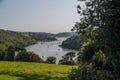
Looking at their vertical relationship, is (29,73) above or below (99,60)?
below

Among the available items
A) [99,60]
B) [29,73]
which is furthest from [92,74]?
[29,73]

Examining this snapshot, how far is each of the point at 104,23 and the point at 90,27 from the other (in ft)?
9.54

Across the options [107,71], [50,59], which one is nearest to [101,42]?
[107,71]

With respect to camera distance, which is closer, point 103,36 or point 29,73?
point 103,36

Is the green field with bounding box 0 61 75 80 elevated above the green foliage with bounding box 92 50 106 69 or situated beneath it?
situated beneath

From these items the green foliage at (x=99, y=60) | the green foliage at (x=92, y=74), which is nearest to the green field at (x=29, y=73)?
the green foliage at (x=99, y=60)

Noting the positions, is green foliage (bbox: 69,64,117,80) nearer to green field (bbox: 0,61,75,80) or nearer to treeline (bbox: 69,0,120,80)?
treeline (bbox: 69,0,120,80)

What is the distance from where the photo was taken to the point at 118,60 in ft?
70.2

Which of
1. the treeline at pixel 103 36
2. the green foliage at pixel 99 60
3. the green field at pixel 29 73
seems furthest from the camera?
the green field at pixel 29 73

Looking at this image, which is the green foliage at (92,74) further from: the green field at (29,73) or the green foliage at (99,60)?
the green field at (29,73)

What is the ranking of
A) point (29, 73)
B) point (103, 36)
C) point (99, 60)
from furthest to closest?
point (29, 73), point (99, 60), point (103, 36)

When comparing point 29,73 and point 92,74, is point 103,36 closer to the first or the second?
point 92,74

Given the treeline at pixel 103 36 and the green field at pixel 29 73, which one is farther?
the green field at pixel 29 73

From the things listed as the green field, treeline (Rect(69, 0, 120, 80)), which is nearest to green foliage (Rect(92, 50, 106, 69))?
treeline (Rect(69, 0, 120, 80))
